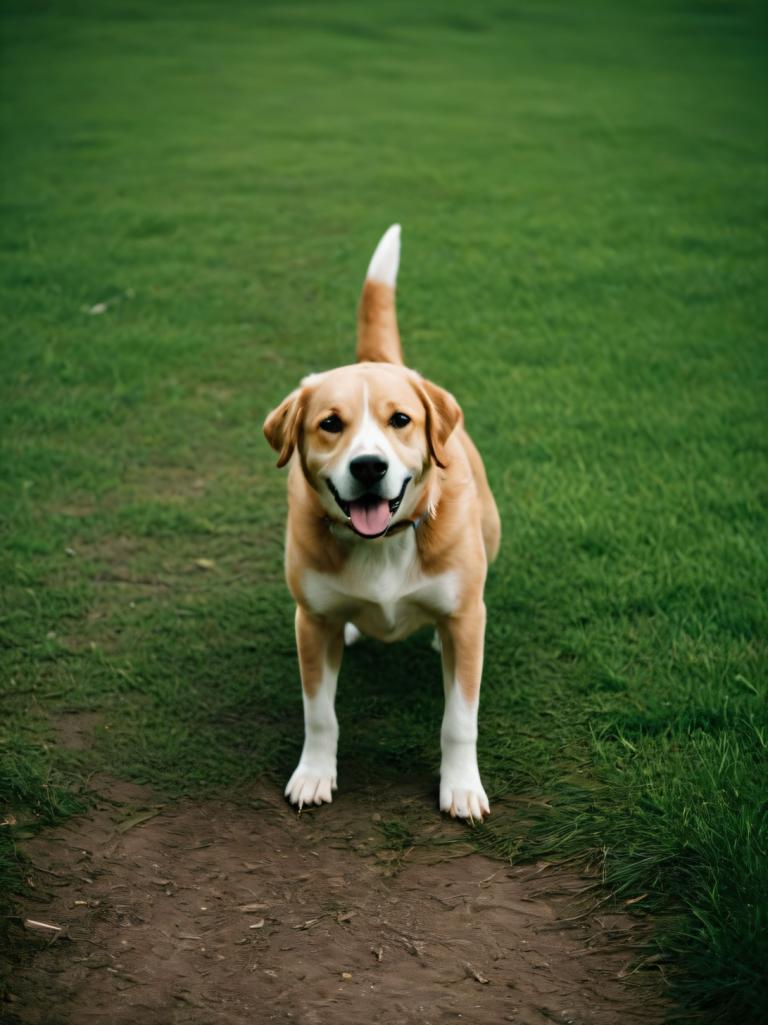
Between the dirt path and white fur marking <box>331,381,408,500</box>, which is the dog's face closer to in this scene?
white fur marking <box>331,381,408,500</box>

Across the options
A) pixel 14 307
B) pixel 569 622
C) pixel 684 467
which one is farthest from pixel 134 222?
pixel 569 622

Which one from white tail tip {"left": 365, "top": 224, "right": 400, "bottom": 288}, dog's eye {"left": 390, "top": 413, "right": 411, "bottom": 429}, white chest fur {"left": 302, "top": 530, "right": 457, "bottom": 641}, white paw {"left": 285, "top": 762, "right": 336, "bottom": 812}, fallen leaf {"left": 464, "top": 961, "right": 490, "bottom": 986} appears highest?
white tail tip {"left": 365, "top": 224, "right": 400, "bottom": 288}

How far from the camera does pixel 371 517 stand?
2.94 m

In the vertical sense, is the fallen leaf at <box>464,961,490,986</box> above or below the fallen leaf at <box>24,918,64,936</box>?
above

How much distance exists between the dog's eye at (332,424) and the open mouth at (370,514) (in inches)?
7.3

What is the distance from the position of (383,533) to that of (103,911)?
4.44ft

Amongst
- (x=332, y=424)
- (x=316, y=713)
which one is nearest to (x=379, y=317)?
(x=332, y=424)

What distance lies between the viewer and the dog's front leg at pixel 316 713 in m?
3.28

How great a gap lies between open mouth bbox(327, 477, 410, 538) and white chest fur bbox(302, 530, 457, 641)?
0.58 ft

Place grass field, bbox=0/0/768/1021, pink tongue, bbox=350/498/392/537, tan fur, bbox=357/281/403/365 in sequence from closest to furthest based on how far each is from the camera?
1. pink tongue, bbox=350/498/392/537
2. grass field, bbox=0/0/768/1021
3. tan fur, bbox=357/281/403/365

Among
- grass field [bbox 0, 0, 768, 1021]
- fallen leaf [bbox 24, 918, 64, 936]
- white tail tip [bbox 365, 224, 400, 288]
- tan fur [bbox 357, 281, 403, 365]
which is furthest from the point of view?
white tail tip [bbox 365, 224, 400, 288]

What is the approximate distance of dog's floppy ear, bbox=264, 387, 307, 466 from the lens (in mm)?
3086

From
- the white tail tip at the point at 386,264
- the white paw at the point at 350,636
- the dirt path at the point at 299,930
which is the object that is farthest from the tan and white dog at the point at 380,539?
the white tail tip at the point at 386,264

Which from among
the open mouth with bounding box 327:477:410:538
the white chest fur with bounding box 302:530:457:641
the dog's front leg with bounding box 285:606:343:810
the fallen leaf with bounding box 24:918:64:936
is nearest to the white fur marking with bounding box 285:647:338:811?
the dog's front leg with bounding box 285:606:343:810
